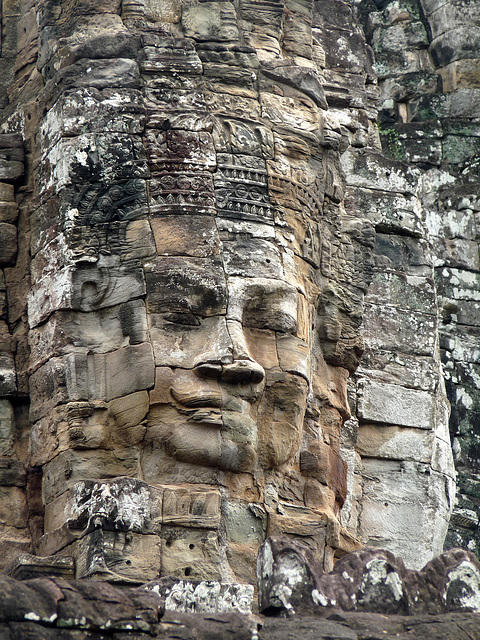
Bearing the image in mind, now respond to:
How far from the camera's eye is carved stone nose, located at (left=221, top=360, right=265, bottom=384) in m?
12.2

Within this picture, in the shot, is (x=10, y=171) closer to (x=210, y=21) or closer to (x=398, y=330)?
(x=210, y=21)

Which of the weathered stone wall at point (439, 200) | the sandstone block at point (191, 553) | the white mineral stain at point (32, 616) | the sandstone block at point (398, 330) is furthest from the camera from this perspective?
the weathered stone wall at point (439, 200)

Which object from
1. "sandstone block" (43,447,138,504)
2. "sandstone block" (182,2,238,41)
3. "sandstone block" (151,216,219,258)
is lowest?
"sandstone block" (43,447,138,504)

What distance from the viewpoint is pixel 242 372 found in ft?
40.0

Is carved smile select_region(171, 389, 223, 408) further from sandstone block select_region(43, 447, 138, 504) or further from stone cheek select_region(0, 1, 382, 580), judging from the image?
sandstone block select_region(43, 447, 138, 504)

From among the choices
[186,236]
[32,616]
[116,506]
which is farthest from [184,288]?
[32,616]

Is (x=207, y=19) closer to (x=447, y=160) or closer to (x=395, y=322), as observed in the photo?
(x=395, y=322)

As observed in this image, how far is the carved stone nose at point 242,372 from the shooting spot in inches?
480

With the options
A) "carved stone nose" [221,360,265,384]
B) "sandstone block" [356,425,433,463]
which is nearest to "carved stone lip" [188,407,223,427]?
"carved stone nose" [221,360,265,384]

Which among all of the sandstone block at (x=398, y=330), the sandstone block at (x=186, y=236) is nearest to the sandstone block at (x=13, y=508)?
the sandstone block at (x=186, y=236)

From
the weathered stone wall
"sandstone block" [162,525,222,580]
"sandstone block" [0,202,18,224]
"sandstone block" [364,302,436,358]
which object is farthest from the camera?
the weathered stone wall

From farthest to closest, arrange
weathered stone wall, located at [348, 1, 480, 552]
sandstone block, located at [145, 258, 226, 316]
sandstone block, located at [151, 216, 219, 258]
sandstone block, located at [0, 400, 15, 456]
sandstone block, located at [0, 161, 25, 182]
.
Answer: weathered stone wall, located at [348, 1, 480, 552] < sandstone block, located at [0, 161, 25, 182] < sandstone block, located at [0, 400, 15, 456] < sandstone block, located at [151, 216, 219, 258] < sandstone block, located at [145, 258, 226, 316]

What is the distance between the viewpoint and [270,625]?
9648 mm

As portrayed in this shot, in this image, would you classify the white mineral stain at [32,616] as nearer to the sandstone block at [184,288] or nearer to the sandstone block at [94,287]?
the sandstone block at [184,288]
